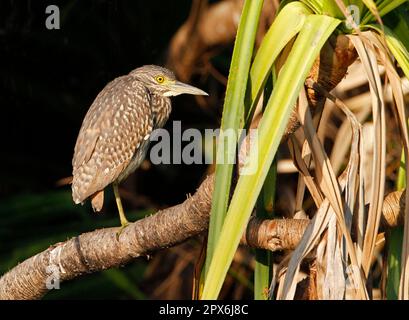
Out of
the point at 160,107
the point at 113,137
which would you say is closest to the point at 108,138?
the point at 113,137

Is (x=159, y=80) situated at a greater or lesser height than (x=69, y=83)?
lesser

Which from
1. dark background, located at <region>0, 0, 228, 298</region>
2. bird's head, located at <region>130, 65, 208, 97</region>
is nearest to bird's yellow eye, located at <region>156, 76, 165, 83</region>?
bird's head, located at <region>130, 65, 208, 97</region>

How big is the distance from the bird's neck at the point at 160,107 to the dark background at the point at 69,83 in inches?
53.5

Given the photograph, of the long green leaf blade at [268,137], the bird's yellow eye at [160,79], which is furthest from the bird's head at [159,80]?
the long green leaf blade at [268,137]

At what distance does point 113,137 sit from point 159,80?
485 mm

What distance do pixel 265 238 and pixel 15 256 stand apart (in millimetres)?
2986

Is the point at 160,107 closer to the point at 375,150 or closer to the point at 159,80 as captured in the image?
the point at 159,80

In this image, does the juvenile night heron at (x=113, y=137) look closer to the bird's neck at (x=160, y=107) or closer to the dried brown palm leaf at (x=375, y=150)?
the bird's neck at (x=160, y=107)

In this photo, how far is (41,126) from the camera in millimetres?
6117

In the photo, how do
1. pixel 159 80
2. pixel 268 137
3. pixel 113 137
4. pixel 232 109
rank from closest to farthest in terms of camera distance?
pixel 268 137 < pixel 232 109 < pixel 113 137 < pixel 159 80

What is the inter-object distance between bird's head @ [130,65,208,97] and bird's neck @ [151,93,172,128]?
0.03 metres

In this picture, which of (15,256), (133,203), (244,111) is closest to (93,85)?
(133,203)

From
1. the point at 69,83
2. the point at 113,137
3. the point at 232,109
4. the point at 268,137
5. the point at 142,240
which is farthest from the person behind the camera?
Result: the point at 69,83

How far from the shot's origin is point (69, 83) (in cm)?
605
